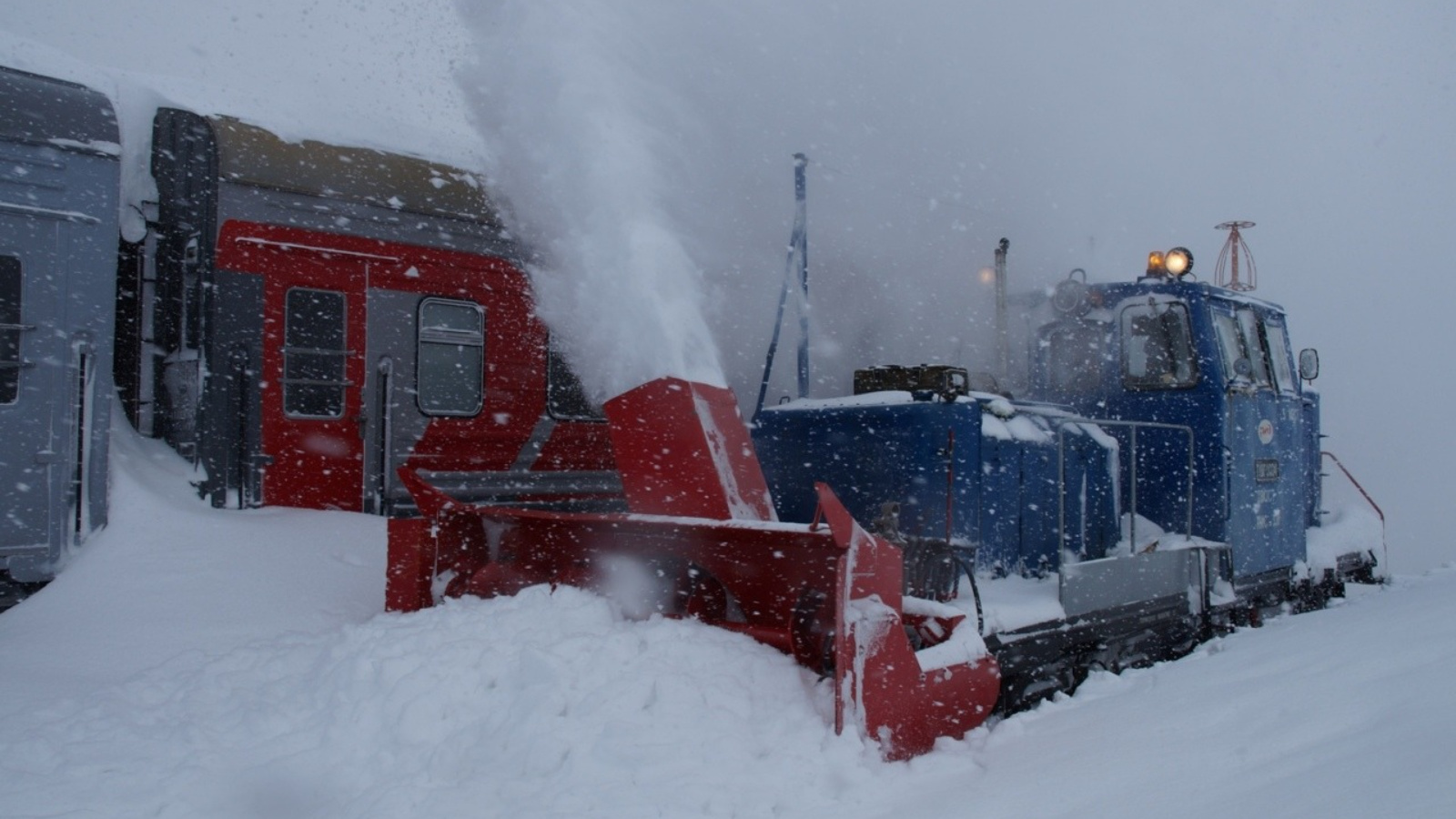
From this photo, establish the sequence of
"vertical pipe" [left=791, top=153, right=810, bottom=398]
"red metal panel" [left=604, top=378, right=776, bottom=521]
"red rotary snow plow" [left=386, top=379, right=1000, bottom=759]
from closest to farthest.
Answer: "red rotary snow plow" [left=386, top=379, right=1000, bottom=759] → "red metal panel" [left=604, top=378, right=776, bottom=521] → "vertical pipe" [left=791, top=153, right=810, bottom=398]

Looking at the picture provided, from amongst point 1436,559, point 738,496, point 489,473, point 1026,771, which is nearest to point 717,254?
point 489,473

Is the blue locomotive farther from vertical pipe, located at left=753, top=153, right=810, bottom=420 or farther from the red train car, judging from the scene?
the red train car

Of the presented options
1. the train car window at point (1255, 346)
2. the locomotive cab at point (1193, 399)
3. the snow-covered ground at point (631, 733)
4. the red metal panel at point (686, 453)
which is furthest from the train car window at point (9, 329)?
the train car window at point (1255, 346)

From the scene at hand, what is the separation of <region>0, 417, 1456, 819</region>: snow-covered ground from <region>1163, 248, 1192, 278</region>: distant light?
2.59 metres

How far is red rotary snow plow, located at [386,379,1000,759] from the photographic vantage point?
3.60 m

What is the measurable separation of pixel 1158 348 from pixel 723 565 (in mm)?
3692

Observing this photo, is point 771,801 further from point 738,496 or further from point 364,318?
point 364,318

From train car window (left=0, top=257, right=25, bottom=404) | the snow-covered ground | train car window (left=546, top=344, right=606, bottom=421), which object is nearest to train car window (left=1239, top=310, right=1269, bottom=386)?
the snow-covered ground

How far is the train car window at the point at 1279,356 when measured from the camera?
7008mm

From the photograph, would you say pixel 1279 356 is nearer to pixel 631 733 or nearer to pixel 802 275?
pixel 802 275

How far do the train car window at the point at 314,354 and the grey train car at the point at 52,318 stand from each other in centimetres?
98

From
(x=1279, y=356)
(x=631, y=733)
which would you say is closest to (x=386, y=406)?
(x=631, y=733)

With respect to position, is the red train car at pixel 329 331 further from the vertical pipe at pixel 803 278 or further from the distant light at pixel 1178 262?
the distant light at pixel 1178 262

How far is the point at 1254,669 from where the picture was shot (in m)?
4.29
